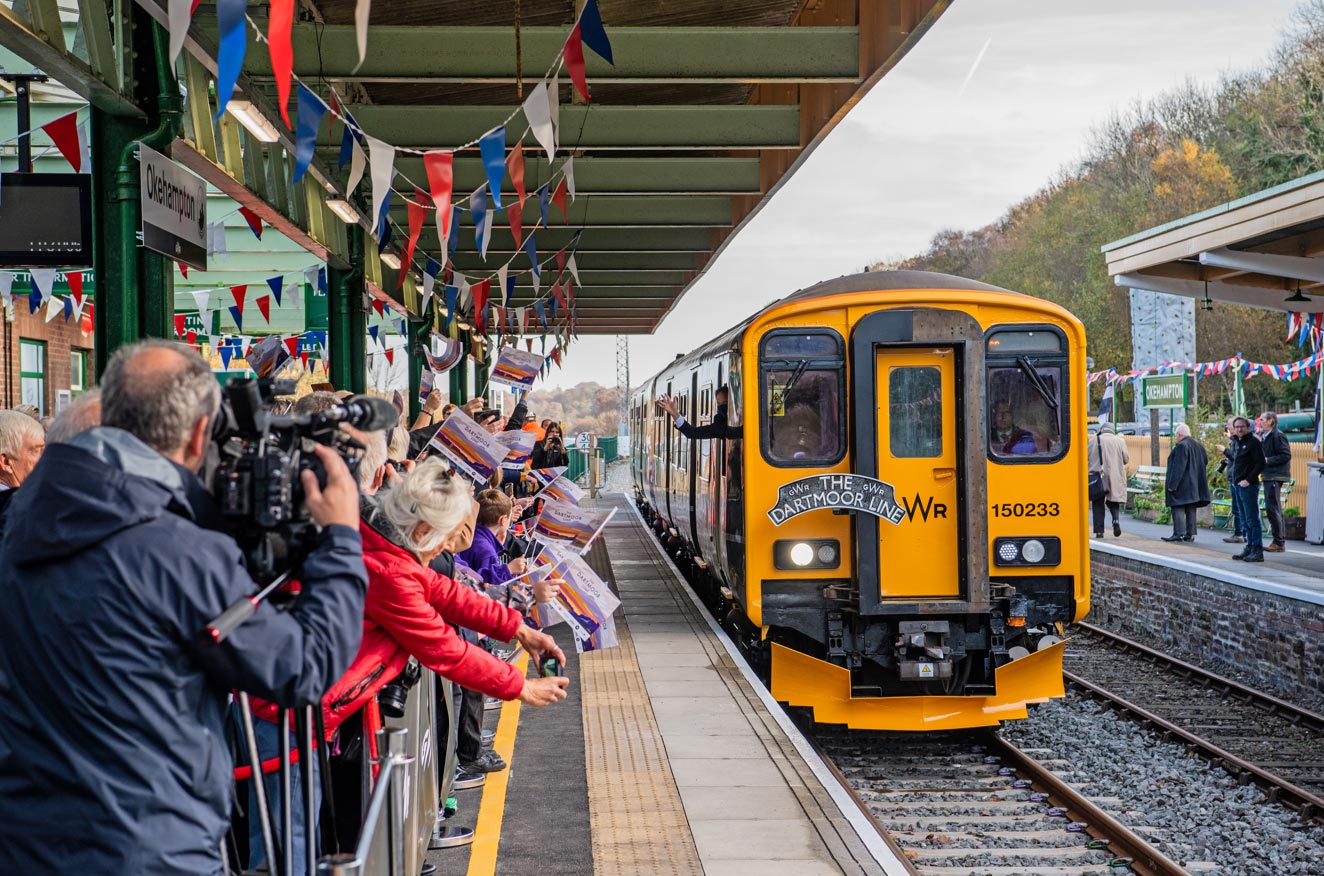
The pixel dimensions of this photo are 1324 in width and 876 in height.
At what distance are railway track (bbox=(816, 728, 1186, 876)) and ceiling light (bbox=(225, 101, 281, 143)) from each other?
494cm

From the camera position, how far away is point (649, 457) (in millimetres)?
21797

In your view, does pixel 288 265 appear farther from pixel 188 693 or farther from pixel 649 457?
pixel 188 693

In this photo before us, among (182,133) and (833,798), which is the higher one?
(182,133)

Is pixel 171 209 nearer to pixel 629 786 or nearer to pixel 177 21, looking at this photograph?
pixel 177 21

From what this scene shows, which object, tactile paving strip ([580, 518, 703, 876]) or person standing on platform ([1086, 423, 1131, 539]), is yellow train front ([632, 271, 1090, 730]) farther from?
person standing on platform ([1086, 423, 1131, 539])

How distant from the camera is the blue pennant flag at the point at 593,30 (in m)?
5.99

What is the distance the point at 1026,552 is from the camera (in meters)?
8.67

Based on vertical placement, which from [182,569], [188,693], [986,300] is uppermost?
[986,300]

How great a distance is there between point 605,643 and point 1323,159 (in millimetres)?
30843

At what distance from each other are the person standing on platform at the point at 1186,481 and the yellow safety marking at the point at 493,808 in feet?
38.6

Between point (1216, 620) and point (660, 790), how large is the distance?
8.64m

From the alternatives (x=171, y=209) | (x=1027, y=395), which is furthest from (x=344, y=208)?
(x=1027, y=395)

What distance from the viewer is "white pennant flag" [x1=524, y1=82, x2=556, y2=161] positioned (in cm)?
650

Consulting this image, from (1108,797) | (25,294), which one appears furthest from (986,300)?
(25,294)
